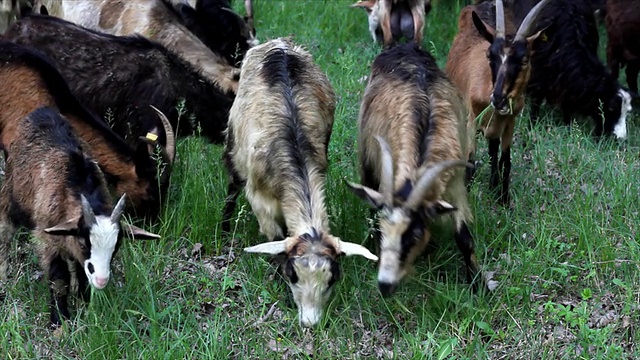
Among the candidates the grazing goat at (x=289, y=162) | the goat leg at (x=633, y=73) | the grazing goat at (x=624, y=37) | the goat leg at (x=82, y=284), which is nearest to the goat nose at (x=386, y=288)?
the grazing goat at (x=289, y=162)

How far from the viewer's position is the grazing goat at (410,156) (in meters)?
5.54

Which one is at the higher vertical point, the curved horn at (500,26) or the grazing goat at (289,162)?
the curved horn at (500,26)

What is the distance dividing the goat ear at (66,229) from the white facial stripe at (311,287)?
128 cm

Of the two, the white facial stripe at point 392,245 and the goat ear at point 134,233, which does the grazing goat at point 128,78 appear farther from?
the white facial stripe at point 392,245

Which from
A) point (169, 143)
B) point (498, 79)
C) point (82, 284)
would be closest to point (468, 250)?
point (498, 79)

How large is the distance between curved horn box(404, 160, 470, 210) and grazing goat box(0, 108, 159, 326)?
155 cm

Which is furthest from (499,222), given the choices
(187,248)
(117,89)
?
(117,89)

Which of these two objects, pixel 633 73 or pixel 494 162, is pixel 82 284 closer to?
pixel 494 162

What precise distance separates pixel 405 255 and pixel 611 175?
2.77 meters

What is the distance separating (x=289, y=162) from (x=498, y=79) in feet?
6.42

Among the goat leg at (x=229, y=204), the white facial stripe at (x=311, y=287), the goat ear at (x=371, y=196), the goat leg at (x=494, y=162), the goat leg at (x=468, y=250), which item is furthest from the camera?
the goat leg at (x=494, y=162)

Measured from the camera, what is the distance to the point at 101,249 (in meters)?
5.31

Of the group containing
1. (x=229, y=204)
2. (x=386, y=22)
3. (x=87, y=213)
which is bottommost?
(x=229, y=204)

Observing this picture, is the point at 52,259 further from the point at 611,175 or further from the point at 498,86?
the point at 611,175
